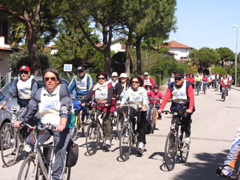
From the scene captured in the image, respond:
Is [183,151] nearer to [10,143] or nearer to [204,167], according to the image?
[204,167]

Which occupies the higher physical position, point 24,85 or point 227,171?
point 24,85

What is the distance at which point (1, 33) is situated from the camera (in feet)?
100

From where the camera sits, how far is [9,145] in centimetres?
653

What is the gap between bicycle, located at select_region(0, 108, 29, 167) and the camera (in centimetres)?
643

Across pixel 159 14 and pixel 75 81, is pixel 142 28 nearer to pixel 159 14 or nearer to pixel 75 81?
pixel 159 14

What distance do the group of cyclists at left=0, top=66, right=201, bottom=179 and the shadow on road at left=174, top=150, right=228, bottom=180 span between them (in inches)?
24.0

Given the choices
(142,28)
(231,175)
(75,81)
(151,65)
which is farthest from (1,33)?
(231,175)

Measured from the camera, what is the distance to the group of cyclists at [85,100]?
434 centimetres

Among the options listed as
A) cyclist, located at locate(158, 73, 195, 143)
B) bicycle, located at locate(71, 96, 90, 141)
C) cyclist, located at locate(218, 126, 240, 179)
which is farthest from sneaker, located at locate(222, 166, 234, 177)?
bicycle, located at locate(71, 96, 90, 141)

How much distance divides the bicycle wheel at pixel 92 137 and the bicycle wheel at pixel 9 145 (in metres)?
1.56

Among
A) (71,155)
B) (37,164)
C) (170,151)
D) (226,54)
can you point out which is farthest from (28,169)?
(226,54)

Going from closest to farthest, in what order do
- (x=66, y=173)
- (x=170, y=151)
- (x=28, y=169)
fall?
(x=28, y=169) → (x=66, y=173) → (x=170, y=151)

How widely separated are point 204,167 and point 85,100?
3179 mm

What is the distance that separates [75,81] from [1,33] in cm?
2410
